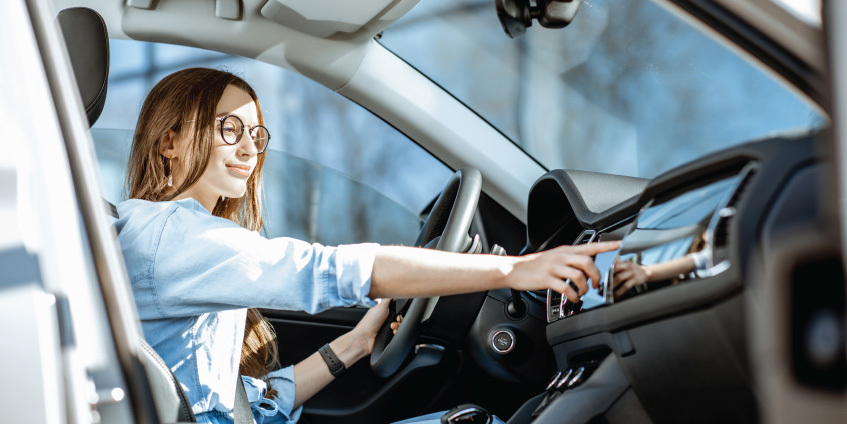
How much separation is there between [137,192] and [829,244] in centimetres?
117

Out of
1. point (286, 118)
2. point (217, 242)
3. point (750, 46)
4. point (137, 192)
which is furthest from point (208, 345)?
point (286, 118)

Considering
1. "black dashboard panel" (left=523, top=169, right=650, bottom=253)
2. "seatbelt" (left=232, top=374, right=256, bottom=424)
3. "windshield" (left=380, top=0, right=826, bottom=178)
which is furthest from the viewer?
"windshield" (left=380, top=0, right=826, bottom=178)

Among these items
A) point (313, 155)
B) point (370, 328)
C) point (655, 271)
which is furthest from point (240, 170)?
point (313, 155)

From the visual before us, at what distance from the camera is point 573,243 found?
120cm

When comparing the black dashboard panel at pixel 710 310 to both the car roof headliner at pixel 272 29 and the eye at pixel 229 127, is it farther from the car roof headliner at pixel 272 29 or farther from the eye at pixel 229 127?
the car roof headliner at pixel 272 29

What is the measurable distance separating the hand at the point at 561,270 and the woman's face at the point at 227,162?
2.06ft

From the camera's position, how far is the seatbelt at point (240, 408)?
118cm

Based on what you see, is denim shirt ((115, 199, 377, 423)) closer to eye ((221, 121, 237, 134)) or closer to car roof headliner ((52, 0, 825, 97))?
eye ((221, 121, 237, 134))

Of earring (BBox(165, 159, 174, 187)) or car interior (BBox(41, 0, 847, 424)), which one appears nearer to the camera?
car interior (BBox(41, 0, 847, 424))

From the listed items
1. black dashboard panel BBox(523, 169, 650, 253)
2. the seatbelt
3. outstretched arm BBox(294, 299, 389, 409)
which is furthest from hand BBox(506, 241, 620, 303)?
outstretched arm BBox(294, 299, 389, 409)

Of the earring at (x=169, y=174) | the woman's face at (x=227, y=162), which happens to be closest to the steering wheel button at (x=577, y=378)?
the woman's face at (x=227, y=162)

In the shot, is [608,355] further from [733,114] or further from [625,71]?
[625,71]

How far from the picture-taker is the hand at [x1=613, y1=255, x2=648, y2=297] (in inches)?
31.4

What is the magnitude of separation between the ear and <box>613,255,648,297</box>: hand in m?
0.85
